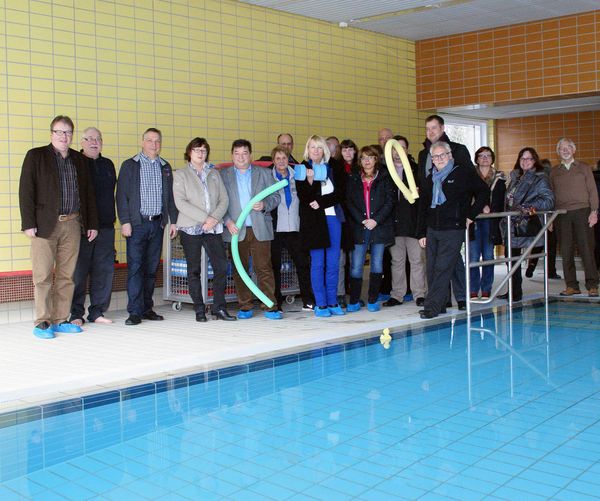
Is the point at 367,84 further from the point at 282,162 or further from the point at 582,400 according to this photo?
the point at 582,400

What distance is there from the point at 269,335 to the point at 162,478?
322 centimetres

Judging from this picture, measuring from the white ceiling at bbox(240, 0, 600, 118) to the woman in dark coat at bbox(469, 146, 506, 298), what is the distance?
205 cm

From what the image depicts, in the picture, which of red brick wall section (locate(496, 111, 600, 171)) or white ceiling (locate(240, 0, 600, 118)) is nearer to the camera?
white ceiling (locate(240, 0, 600, 118))

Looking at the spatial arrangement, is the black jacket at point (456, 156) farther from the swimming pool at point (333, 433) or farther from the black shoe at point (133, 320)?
the black shoe at point (133, 320)

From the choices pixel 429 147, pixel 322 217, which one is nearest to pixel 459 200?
pixel 429 147

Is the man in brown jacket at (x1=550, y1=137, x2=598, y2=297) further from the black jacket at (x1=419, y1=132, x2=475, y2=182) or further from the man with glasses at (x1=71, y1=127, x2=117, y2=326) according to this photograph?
the man with glasses at (x1=71, y1=127, x2=117, y2=326)

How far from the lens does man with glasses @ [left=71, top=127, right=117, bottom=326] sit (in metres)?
6.84

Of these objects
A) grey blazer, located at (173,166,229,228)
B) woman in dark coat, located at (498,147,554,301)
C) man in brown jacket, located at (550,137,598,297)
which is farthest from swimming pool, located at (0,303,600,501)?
man in brown jacket, located at (550,137,598,297)

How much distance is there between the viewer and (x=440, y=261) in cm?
693

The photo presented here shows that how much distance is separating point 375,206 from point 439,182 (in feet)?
2.32

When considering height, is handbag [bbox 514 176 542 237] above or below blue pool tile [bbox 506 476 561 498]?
above

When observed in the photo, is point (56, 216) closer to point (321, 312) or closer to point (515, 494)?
point (321, 312)

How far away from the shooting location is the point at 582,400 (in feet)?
13.4

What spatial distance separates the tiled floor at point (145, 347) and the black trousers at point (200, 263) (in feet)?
0.84
